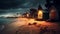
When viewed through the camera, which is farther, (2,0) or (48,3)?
(2,0)

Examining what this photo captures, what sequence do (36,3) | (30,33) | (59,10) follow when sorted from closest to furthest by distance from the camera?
(30,33), (59,10), (36,3)

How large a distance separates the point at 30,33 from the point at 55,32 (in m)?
1.31

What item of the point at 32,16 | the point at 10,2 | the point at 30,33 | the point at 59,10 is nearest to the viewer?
the point at 30,33

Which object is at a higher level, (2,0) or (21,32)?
(2,0)

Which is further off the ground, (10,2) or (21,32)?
(10,2)

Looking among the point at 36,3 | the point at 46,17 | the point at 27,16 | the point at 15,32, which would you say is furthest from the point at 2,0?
the point at 15,32

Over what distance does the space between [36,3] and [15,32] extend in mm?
10409

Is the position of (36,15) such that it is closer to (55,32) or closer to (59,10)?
(59,10)

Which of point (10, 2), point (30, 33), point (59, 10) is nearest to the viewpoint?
point (30, 33)

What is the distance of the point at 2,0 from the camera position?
74.2 ft

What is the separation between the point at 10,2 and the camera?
2227 cm

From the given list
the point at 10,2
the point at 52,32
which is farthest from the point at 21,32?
the point at 10,2

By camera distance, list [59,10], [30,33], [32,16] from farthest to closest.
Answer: [32,16] → [59,10] → [30,33]

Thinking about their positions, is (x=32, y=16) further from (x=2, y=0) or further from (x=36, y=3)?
(x=2, y=0)
